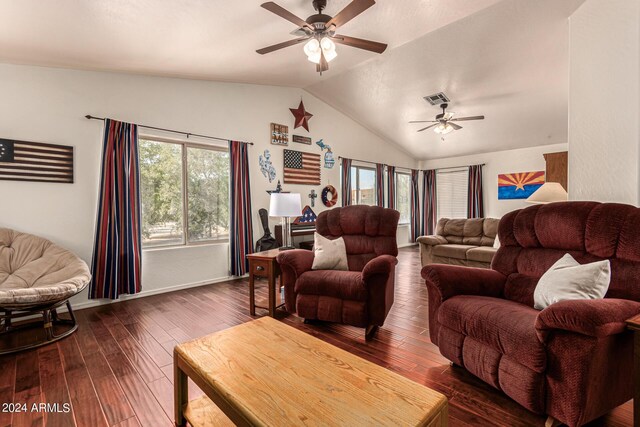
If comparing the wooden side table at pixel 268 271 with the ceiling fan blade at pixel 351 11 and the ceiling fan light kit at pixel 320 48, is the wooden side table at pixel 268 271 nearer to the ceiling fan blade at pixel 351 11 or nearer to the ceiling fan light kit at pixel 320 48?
the ceiling fan light kit at pixel 320 48

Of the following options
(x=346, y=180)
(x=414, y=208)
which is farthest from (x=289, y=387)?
(x=414, y=208)

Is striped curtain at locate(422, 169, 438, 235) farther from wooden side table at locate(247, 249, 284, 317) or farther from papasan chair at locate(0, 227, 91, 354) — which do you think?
papasan chair at locate(0, 227, 91, 354)

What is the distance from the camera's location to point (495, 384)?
5.13 feet

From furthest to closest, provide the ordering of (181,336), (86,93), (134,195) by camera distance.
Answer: (134,195) < (86,93) < (181,336)

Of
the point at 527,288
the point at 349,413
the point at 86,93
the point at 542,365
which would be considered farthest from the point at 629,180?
the point at 86,93

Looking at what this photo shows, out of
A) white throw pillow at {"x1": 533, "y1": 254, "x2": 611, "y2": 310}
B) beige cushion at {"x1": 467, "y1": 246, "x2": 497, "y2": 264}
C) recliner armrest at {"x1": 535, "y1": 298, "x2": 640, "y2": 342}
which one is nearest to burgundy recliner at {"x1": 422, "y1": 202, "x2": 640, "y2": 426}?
recliner armrest at {"x1": 535, "y1": 298, "x2": 640, "y2": 342}

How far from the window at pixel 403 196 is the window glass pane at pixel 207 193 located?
476cm

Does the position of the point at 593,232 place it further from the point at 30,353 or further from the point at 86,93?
the point at 86,93

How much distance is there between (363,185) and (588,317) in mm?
5640

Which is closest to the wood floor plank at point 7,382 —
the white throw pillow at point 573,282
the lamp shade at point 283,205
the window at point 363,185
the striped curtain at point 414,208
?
the lamp shade at point 283,205

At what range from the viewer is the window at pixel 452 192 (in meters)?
7.37

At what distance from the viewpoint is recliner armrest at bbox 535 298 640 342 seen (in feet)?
3.94

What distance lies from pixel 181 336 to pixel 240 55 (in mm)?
2903

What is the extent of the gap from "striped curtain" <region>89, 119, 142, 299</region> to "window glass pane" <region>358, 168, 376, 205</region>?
14.8 feet
